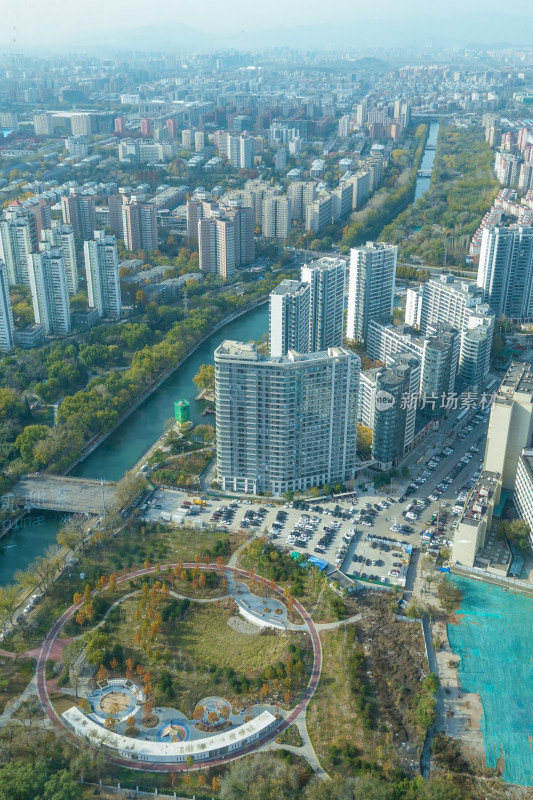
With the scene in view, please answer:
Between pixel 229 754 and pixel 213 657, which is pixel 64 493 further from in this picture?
pixel 229 754

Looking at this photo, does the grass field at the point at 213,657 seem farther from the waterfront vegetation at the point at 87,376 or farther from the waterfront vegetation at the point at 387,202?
the waterfront vegetation at the point at 387,202

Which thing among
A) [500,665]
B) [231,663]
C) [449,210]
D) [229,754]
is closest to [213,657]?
[231,663]

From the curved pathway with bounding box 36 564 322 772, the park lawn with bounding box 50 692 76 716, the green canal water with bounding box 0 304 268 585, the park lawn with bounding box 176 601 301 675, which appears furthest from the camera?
the green canal water with bounding box 0 304 268 585

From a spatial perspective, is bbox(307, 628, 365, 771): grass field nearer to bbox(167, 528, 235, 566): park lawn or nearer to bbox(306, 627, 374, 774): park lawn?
bbox(306, 627, 374, 774): park lawn

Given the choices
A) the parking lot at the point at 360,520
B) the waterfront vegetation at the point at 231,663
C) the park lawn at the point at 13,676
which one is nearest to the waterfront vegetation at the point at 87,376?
the parking lot at the point at 360,520

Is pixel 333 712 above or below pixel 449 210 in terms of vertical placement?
below

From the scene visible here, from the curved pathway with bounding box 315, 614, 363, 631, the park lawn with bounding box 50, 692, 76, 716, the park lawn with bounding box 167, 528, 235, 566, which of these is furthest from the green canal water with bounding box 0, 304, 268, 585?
the curved pathway with bounding box 315, 614, 363, 631
